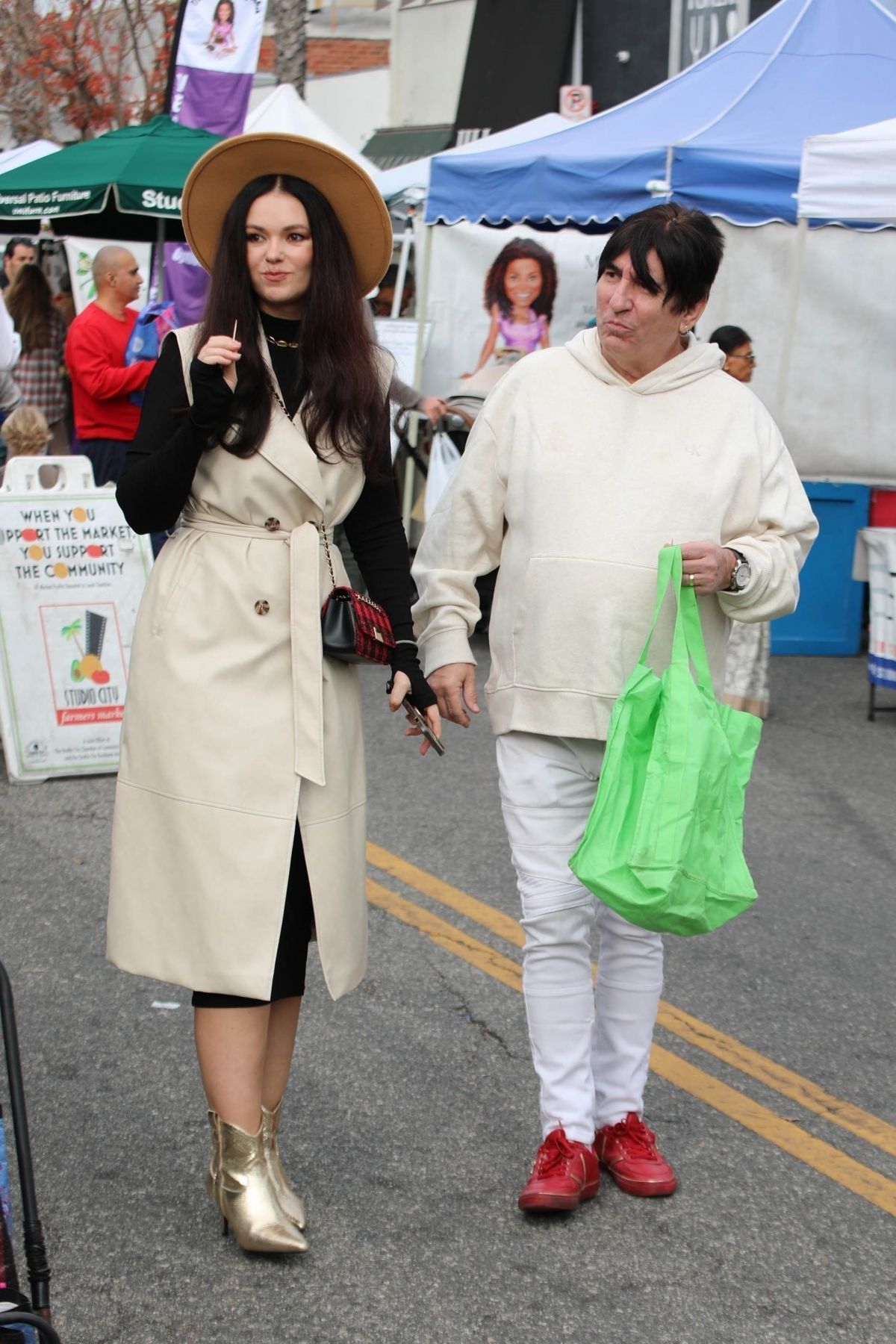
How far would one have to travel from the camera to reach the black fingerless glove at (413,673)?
10.6ft

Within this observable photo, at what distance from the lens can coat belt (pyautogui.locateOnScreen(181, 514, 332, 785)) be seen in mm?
3000

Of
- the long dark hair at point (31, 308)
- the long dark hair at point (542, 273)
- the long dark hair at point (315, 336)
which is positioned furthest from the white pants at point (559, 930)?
the long dark hair at point (542, 273)

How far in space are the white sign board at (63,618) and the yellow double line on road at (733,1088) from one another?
79.5 inches

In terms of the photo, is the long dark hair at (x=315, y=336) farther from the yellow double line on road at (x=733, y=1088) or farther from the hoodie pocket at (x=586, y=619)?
the yellow double line on road at (x=733, y=1088)

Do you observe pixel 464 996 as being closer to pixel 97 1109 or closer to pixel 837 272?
pixel 97 1109

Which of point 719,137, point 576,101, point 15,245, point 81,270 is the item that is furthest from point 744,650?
point 576,101

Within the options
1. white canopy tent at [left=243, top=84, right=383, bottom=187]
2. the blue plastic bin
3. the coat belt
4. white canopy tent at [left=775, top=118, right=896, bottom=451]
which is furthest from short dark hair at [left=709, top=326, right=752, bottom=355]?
white canopy tent at [left=243, top=84, right=383, bottom=187]

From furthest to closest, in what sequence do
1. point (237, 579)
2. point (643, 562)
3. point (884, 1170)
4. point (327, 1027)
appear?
point (327, 1027), point (884, 1170), point (643, 562), point (237, 579)

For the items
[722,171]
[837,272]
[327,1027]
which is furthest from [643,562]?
[837,272]

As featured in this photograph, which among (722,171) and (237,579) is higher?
(722,171)

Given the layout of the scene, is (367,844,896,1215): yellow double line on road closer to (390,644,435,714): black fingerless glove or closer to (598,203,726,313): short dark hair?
(390,644,435,714): black fingerless glove

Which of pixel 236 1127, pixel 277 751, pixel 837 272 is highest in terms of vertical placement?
pixel 837 272

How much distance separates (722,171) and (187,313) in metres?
5.22

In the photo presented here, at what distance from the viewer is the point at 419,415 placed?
1170 cm
